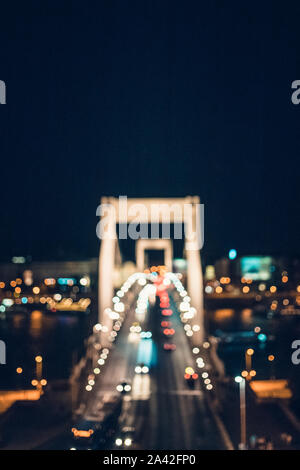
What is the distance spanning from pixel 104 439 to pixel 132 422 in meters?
0.68

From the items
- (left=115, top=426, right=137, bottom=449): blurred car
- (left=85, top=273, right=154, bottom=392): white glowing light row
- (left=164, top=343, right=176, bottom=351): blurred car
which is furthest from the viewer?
(left=164, top=343, right=176, bottom=351): blurred car

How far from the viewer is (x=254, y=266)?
57.0 feet

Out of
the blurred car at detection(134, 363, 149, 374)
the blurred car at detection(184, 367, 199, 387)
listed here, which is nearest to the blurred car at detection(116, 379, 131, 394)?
the blurred car at detection(184, 367, 199, 387)

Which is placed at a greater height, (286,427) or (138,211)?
(138,211)

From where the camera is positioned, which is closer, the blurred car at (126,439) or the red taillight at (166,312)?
the blurred car at (126,439)

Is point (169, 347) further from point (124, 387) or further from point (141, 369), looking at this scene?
point (124, 387)

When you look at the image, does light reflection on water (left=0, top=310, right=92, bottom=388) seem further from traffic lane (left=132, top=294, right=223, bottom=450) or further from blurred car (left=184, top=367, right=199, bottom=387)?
blurred car (left=184, top=367, right=199, bottom=387)

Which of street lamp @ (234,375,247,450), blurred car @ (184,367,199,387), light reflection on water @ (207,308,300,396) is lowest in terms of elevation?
light reflection on water @ (207,308,300,396)

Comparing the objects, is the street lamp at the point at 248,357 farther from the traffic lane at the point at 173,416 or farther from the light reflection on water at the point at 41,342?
the light reflection on water at the point at 41,342

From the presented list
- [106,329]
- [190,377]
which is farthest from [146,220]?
[190,377]

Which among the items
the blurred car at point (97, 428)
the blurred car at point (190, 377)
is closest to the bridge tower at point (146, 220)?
the blurred car at point (190, 377)
